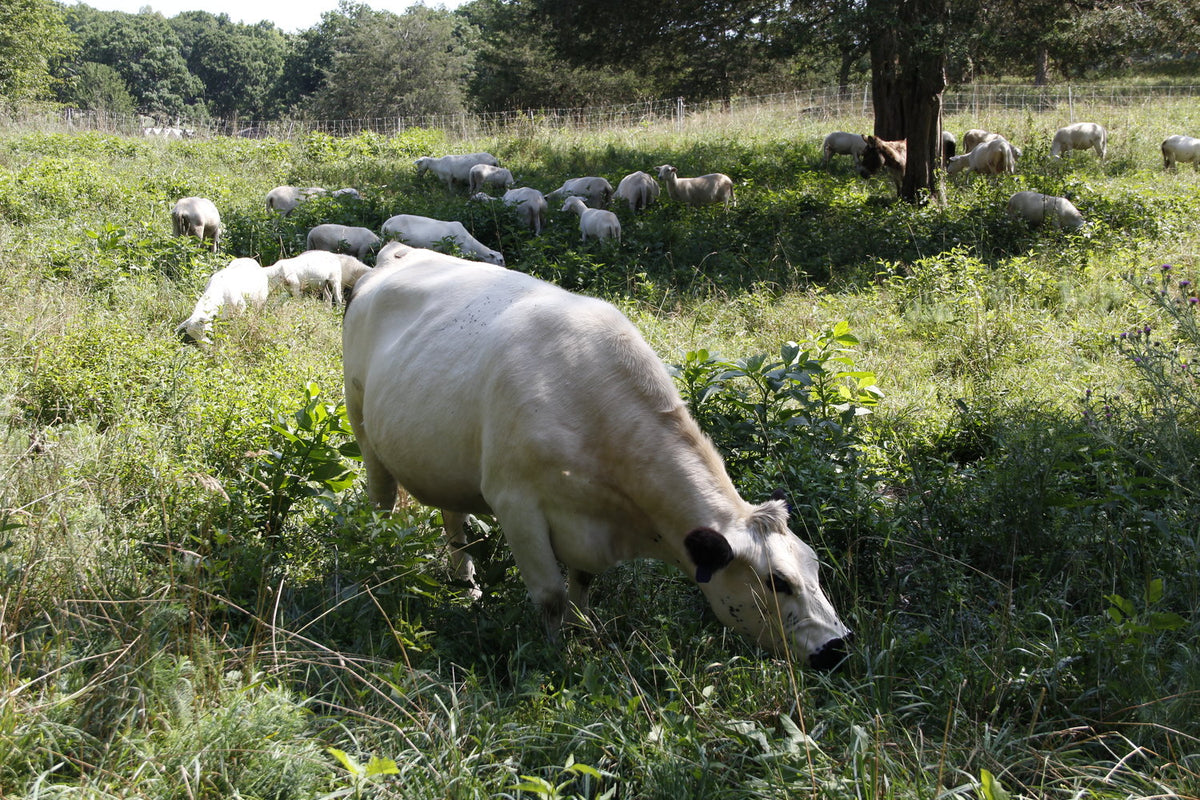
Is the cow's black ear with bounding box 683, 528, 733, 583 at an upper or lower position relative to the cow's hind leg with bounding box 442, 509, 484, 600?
upper

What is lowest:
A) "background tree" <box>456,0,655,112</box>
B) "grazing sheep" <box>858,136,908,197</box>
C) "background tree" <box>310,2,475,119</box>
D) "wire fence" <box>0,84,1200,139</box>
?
"grazing sheep" <box>858,136,908,197</box>

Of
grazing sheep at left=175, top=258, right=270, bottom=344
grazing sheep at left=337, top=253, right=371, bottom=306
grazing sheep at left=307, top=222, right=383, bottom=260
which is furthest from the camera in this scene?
grazing sheep at left=307, top=222, right=383, bottom=260

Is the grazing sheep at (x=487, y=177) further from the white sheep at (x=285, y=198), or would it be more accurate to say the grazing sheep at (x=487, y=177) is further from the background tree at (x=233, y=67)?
the background tree at (x=233, y=67)

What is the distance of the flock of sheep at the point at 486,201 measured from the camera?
10.0 meters

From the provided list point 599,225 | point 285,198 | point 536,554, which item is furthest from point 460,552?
point 285,198

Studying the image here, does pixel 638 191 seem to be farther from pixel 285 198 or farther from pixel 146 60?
pixel 146 60

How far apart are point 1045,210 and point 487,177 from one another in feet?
38.9

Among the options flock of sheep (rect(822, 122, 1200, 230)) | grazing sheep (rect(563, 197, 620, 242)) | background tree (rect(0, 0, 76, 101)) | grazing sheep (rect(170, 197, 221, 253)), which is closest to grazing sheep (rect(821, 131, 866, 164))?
flock of sheep (rect(822, 122, 1200, 230))

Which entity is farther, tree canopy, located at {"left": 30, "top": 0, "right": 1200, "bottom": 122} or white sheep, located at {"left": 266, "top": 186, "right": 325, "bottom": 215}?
white sheep, located at {"left": 266, "top": 186, "right": 325, "bottom": 215}

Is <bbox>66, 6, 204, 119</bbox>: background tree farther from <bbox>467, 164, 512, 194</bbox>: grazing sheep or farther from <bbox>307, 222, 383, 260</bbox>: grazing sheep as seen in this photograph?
<bbox>307, 222, 383, 260</bbox>: grazing sheep

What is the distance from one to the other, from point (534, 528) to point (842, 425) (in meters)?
2.33

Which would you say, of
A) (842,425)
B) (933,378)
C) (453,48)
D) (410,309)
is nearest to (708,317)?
(933,378)

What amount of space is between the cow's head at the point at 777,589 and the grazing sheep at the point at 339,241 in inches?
443

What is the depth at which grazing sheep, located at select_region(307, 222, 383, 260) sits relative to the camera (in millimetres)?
13484
